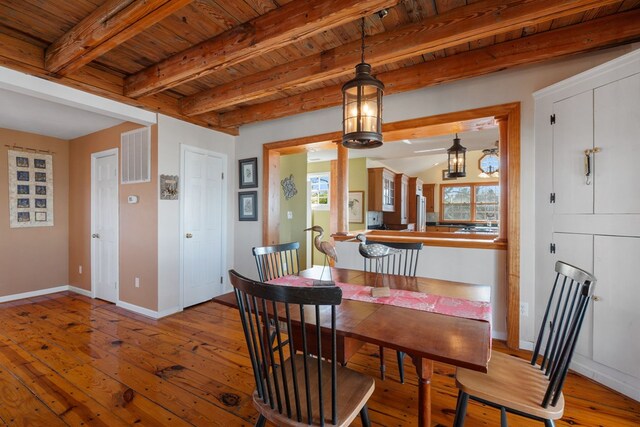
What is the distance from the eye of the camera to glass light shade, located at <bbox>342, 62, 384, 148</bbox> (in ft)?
5.52

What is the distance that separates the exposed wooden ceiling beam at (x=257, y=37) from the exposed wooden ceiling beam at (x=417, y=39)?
55 cm

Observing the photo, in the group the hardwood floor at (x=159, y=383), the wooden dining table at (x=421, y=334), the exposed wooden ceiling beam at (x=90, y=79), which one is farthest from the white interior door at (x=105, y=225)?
the wooden dining table at (x=421, y=334)

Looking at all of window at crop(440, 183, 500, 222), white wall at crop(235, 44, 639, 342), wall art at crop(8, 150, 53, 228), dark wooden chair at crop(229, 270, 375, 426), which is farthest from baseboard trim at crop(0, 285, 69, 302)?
window at crop(440, 183, 500, 222)

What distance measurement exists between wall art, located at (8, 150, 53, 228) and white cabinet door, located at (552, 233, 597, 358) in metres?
6.38

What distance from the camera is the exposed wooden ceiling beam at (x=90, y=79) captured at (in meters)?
2.39

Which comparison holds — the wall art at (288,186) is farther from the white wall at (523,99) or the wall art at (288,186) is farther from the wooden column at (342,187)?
the white wall at (523,99)

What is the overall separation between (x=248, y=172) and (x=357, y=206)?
2.82 m

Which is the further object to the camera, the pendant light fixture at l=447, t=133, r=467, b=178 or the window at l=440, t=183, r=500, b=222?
the window at l=440, t=183, r=500, b=222

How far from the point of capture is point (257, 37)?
2.17 meters

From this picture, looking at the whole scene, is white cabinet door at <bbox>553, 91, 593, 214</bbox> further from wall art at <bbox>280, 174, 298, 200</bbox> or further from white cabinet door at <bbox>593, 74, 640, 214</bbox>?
wall art at <bbox>280, 174, 298, 200</bbox>

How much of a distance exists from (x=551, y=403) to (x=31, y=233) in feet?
19.8

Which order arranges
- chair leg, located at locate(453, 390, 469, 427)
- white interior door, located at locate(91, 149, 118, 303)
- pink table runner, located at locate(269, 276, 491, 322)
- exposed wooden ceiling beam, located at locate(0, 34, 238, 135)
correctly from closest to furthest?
1. chair leg, located at locate(453, 390, 469, 427)
2. pink table runner, located at locate(269, 276, 491, 322)
3. exposed wooden ceiling beam, located at locate(0, 34, 238, 135)
4. white interior door, located at locate(91, 149, 118, 303)

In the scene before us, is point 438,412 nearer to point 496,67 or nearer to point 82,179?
point 496,67

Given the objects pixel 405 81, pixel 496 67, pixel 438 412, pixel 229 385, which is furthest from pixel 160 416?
pixel 496 67
